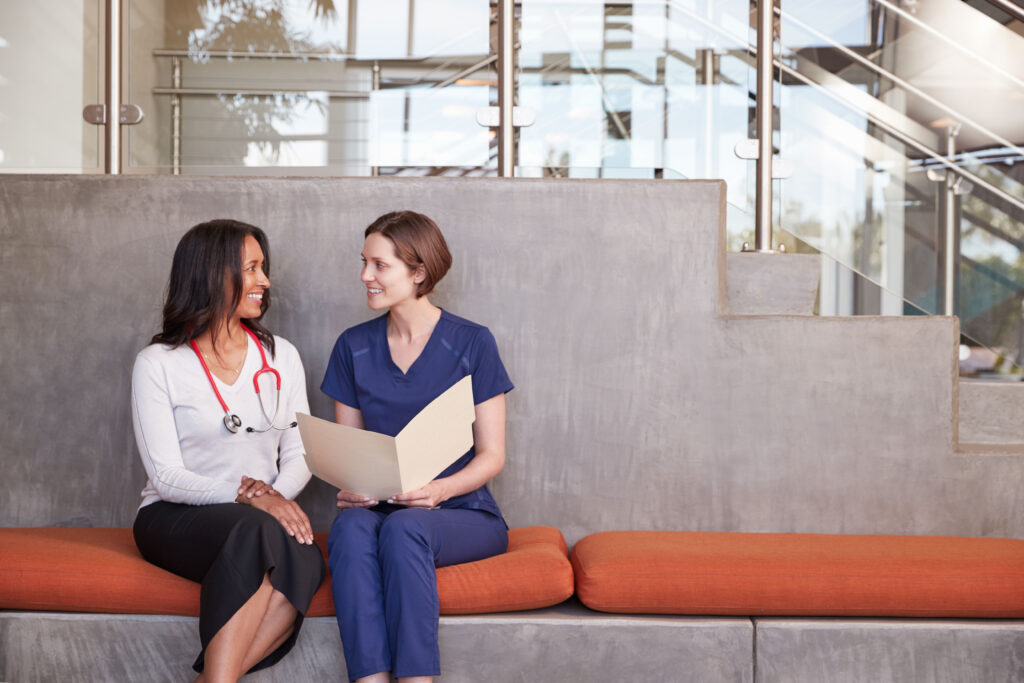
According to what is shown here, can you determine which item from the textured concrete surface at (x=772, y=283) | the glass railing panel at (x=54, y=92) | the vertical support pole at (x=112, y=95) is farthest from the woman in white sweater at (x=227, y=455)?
the textured concrete surface at (x=772, y=283)

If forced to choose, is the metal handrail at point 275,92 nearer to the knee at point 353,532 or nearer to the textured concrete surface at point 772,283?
the textured concrete surface at point 772,283

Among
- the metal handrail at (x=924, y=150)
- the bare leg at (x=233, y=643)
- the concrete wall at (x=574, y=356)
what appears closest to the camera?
the bare leg at (x=233, y=643)

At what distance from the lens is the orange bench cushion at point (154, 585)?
2.23 m

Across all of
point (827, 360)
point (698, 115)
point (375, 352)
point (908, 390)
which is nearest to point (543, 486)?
point (375, 352)

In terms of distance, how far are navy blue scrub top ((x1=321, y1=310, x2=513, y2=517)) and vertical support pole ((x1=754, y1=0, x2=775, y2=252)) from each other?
3.72 ft

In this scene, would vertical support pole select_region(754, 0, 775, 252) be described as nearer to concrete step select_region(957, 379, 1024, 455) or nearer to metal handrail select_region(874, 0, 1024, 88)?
metal handrail select_region(874, 0, 1024, 88)

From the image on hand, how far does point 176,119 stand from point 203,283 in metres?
1.06

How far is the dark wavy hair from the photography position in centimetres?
254

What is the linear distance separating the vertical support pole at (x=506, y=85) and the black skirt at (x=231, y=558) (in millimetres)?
1600

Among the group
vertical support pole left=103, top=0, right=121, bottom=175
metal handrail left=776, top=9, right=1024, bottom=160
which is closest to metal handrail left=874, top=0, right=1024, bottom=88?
metal handrail left=776, top=9, right=1024, bottom=160

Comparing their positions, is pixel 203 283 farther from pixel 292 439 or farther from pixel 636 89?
pixel 636 89

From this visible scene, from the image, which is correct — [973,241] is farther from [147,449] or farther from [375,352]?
[147,449]

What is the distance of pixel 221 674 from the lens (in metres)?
2.02

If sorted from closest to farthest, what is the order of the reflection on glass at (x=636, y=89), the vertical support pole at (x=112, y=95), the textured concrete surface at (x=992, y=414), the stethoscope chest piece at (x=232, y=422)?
1. the stethoscope chest piece at (x=232, y=422)
2. the textured concrete surface at (x=992, y=414)
3. the vertical support pole at (x=112, y=95)
4. the reflection on glass at (x=636, y=89)
